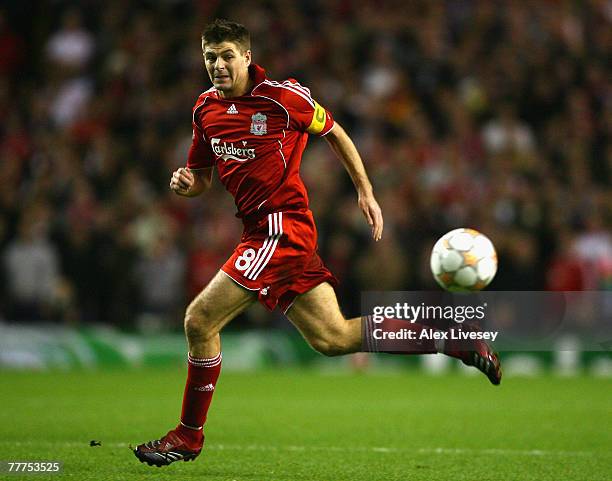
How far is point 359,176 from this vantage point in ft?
20.6

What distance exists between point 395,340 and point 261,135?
1362 millimetres

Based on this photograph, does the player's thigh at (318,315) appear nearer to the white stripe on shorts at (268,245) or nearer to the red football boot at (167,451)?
the white stripe on shorts at (268,245)

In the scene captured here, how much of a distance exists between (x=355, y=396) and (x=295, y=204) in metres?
4.94

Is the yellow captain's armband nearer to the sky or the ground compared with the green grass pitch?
nearer to the sky

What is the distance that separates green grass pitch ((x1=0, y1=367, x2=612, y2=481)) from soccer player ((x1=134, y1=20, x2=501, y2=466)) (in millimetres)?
587

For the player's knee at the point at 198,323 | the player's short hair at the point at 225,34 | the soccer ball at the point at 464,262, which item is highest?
the player's short hair at the point at 225,34

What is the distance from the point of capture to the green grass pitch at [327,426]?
6246 mm

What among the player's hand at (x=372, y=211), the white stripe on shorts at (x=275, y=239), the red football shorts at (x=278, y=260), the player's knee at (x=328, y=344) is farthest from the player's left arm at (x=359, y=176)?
the player's knee at (x=328, y=344)

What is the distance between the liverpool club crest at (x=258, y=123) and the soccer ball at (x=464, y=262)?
1436mm

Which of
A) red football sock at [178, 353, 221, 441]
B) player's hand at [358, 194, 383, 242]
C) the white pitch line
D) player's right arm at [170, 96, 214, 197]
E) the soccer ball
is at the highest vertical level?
player's right arm at [170, 96, 214, 197]

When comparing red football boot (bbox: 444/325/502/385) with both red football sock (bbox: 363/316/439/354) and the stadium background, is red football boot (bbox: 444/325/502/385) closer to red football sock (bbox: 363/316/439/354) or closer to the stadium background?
red football sock (bbox: 363/316/439/354)

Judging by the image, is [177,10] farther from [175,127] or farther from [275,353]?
[275,353]

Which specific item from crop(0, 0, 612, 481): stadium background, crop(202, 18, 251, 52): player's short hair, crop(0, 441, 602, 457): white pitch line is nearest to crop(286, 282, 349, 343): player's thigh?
crop(0, 441, 602, 457): white pitch line

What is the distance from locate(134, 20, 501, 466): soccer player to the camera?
6.02 m
